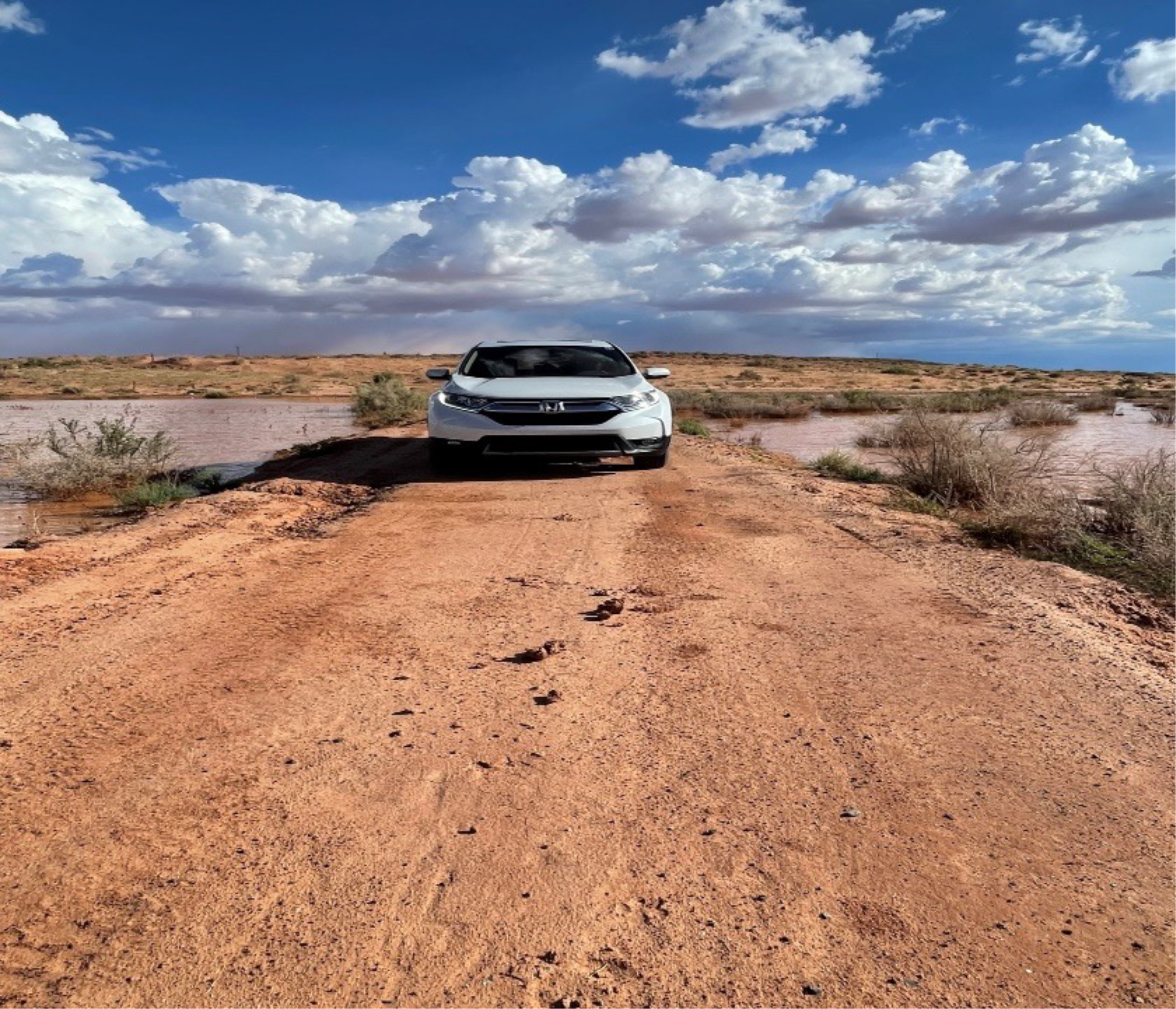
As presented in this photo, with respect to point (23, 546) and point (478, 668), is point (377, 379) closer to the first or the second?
point (23, 546)

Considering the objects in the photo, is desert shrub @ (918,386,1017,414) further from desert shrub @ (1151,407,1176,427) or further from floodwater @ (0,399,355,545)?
floodwater @ (0,399,355,545)

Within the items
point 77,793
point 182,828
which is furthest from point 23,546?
point 182,828

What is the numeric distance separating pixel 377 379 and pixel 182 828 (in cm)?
2832

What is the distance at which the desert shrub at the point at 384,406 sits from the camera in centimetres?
2359

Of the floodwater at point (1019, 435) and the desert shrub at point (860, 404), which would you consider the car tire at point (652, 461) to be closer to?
the floodwater at point (1019, 435)

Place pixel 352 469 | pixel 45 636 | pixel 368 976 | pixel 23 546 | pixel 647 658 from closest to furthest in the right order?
1. pixel 368 976
2. pixel 647 658
3. pixel 45 636
4. pixel 23 546
5. pixel 352 469

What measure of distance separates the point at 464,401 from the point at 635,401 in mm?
1875

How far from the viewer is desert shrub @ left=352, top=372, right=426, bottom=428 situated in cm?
2359

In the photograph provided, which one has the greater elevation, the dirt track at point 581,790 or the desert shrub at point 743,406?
the dirt track at point 581,790

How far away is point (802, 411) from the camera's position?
29.0 m

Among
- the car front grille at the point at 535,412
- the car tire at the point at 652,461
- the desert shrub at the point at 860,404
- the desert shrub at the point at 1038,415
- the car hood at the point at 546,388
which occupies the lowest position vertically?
the desert shrub at the point at 860,404

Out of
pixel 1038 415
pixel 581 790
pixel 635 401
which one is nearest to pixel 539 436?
pixel 635 401

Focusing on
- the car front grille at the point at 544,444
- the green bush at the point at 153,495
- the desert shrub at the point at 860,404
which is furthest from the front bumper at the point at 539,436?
the desert shrub at the point at 860,404

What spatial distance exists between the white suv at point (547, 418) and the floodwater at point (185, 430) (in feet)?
12.1
